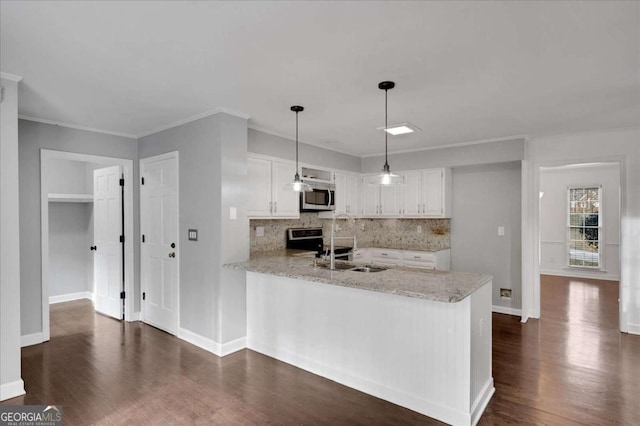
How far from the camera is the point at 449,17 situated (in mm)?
1849

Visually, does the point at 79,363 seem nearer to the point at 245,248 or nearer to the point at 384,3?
the point at 245,248

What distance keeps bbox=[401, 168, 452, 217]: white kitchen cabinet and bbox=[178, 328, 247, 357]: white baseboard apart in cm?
327

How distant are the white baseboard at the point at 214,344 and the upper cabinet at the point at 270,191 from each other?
4.52 feet

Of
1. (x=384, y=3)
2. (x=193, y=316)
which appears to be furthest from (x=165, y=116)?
(x=384, y=3)

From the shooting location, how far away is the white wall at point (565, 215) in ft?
24.5

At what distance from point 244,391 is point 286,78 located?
2.50m

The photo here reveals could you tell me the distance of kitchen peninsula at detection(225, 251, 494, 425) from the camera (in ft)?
7.75

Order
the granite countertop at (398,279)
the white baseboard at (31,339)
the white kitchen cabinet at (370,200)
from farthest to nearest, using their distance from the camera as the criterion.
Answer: the white kitchen cabinet at (370,200) < the white baseboard at (31,339) < the granite countertop at (398,279)

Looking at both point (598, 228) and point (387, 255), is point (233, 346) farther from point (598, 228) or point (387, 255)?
point (598, 228)

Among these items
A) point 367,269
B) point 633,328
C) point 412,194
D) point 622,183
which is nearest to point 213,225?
point 367,269

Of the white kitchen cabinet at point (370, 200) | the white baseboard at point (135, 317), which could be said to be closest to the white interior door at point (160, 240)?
the white baseboard at point (135, 317)

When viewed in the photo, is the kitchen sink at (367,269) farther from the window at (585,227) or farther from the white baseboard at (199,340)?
the window at (585,227)

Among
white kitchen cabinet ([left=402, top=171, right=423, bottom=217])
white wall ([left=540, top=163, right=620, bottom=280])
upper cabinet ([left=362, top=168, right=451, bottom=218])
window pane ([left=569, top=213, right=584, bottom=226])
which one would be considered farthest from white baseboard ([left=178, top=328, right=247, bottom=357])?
window pane ([left=569, top=213, right=584, bottom=226])

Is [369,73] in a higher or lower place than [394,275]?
higher
